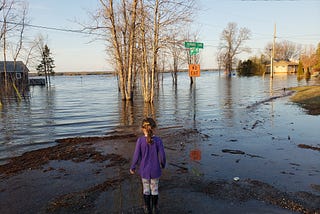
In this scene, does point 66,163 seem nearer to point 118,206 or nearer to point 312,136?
point 118,206

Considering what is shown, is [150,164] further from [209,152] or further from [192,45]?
[192,45]

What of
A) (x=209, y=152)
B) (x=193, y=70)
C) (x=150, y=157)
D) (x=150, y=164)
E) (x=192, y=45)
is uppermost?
(x=192, y=45)

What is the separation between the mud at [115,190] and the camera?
15.0 ft

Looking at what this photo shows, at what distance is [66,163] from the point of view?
7309 mm

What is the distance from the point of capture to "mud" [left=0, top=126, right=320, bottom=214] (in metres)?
4.57

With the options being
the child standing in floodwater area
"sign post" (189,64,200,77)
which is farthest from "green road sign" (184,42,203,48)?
the child standing in floodwater area

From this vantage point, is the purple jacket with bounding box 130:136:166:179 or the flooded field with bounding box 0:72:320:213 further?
the flooded field with bounding box 0:72:320:213

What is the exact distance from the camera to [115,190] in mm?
5301

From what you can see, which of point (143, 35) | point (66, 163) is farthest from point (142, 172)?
point (143, 35)

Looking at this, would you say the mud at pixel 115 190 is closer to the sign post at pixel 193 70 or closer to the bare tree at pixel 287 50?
the sign post at pixel 193 70

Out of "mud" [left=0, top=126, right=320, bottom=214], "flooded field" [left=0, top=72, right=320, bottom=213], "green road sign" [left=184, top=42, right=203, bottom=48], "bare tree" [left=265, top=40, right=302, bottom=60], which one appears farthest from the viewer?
"bare tree" [left=265, top=40, right=302, bottom=60]

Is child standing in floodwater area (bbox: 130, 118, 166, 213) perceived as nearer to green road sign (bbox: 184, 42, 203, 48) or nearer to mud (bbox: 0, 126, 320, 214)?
mud (bbox: 0, 126, 320, 214)

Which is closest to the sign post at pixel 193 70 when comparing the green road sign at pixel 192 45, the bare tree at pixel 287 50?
the green road sign at pixel 192 45

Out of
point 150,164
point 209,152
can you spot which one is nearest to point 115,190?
point 150,164
